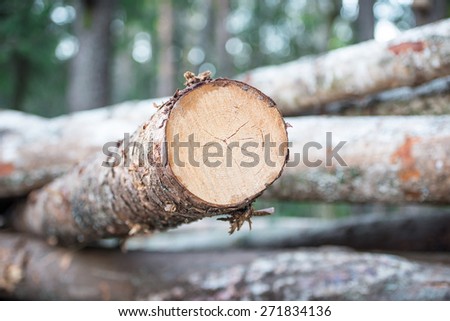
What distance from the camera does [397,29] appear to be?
1323 cm

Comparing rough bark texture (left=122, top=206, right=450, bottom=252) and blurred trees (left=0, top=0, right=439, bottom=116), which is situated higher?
blurred trees (left=0, top=0, right=439, bottom=116)

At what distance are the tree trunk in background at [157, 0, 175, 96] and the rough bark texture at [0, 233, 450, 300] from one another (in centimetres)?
775

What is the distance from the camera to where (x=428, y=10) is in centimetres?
585

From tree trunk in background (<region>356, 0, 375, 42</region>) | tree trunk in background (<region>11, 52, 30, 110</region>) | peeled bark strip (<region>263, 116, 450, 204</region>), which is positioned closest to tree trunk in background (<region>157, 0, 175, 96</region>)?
tree trunk in background (<region>11, 52, 30, 110</region>)

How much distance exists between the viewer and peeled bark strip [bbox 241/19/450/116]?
3156 mm

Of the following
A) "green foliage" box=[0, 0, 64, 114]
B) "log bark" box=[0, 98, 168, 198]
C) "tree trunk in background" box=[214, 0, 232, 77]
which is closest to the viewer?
"log bark" box=[0, 98, 168, 198]

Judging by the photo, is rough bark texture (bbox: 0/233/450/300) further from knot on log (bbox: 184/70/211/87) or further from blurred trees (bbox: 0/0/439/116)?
blurred trees (bbox: 0/0/439/116)

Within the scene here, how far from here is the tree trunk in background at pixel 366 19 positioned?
6.01 metres

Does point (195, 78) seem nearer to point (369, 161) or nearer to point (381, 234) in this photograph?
point (369, 161)

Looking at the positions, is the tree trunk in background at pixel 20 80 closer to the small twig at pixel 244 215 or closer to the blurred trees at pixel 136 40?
the blurred trees at pixel 136 40

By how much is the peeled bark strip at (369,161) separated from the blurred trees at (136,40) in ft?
11.0

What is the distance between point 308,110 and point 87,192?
6.86 ft

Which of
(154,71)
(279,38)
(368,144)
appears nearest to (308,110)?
(368,144)

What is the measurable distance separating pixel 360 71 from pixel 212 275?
179 centimetres
